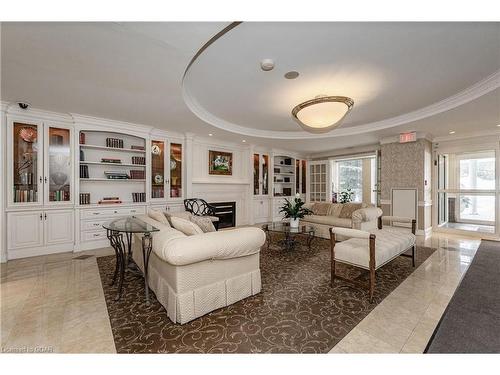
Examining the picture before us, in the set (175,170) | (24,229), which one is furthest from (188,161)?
(24,229)

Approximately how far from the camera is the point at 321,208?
5.53 metres

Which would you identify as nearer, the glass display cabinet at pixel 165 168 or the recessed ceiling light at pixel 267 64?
the recessed ceiling light at pixel 267 64

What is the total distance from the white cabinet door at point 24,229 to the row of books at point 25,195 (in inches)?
8.8

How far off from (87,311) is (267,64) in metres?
3.18

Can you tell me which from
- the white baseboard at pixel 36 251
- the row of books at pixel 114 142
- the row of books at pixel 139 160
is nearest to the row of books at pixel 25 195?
the white baseboard at pixel 36 251

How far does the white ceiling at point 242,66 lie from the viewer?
6.24ft

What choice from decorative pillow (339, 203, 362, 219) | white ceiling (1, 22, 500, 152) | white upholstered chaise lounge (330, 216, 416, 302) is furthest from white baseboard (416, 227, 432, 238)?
white upholstered chaise lounge (330, 216, 416, 302)

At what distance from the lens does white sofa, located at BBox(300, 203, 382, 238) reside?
161 inches

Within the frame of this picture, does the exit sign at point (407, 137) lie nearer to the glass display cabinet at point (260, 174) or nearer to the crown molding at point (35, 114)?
the glass display cabinet at point (260, 174)

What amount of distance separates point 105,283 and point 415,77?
15.7ft

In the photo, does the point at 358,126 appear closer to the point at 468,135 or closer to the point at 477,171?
the point at 468,135

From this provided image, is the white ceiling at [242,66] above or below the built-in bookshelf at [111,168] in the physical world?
above

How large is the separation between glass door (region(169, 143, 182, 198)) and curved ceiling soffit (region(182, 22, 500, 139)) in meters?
1.30
